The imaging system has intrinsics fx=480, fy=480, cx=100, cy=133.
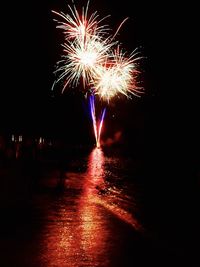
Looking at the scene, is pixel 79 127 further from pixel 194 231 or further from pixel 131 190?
pixel 194 231

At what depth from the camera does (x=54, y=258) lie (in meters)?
6.85

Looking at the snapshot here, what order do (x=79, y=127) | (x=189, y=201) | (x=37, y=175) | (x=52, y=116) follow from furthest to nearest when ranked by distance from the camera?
(x=79, y=127), (x=52, y=116), (x=37, y=175), (x=189, y=201)

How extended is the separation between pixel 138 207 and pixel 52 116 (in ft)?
131

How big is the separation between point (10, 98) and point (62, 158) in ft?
51.8

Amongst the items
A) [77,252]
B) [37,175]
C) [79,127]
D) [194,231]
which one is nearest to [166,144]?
[37,175]

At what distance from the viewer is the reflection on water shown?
693 centimetres

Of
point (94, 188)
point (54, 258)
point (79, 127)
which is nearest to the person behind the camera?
point (54, 258)

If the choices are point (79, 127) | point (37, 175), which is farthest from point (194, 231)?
point (79, 127)

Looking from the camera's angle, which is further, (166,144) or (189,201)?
(166,144)

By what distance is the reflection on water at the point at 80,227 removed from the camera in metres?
6.93

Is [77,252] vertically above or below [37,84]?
below

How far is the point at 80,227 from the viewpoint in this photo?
917 centimetres

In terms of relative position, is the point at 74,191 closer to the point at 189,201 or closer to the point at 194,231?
the point at 189,201

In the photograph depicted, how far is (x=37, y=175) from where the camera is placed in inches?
755
